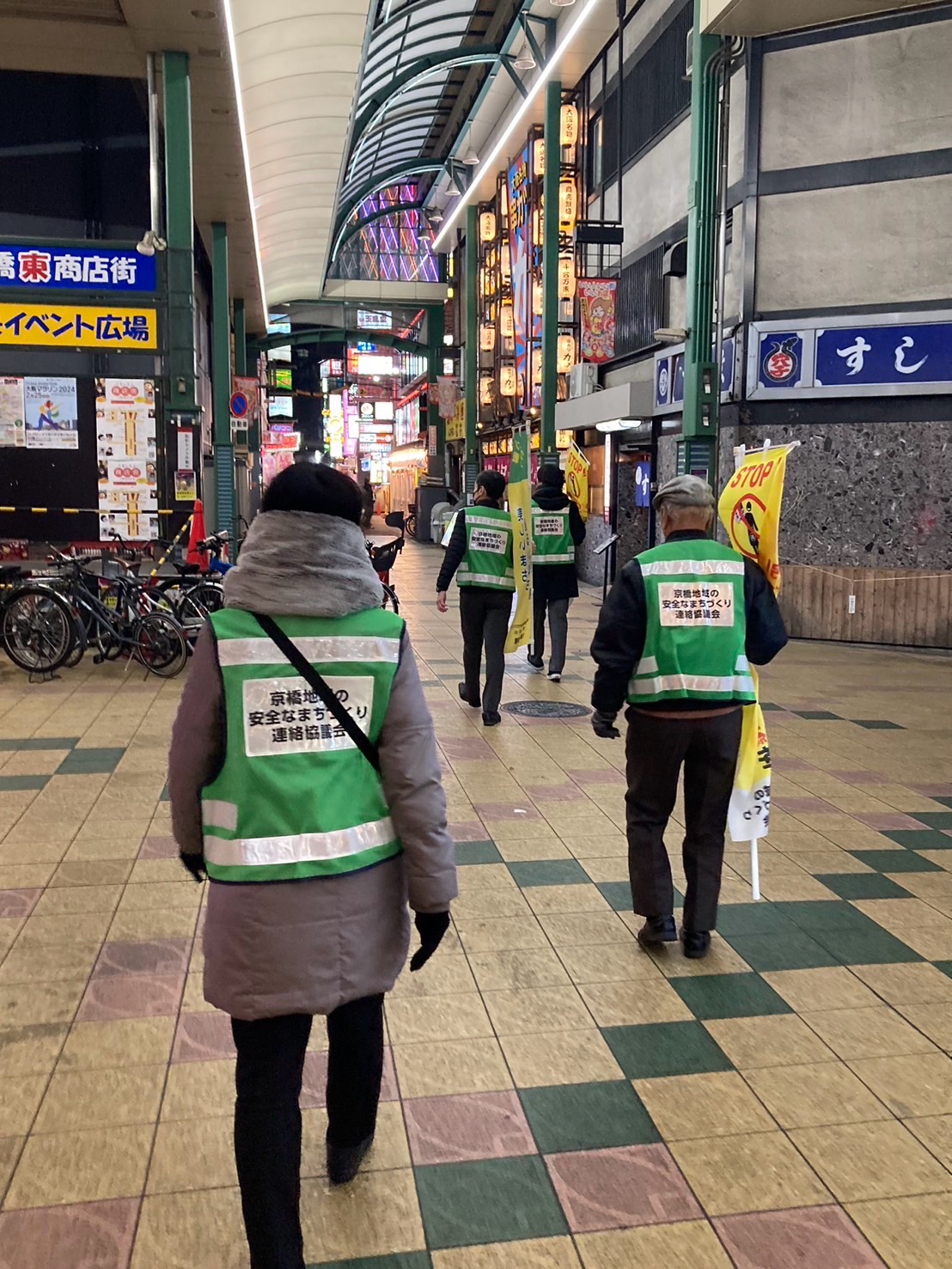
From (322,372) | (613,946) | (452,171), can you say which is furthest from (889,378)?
(322,372)

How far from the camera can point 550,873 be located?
465cm

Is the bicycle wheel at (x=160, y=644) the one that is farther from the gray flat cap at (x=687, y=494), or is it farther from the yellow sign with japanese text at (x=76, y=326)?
the gray flat cap at (x=687, y=494)

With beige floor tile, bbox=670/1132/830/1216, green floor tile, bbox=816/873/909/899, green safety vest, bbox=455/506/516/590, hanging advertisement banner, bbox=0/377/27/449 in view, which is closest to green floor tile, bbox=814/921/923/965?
green floor tile, bbox=816/873/909/899

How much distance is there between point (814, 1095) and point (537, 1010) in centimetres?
87

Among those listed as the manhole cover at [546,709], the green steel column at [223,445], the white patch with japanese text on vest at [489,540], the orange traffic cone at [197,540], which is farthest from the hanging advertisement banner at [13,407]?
the green steel column at [223,445]

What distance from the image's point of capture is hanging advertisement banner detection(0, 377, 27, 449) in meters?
10.4

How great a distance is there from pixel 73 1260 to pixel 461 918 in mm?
2032

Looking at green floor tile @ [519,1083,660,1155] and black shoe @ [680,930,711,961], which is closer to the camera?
green floor tile @ [519,1083,660,1155]

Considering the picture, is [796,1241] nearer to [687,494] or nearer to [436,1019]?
[436,1019]

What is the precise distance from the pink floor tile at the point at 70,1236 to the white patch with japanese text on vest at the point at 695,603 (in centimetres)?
235

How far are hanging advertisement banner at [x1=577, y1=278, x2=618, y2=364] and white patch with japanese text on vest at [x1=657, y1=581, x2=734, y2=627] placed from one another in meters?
13.6

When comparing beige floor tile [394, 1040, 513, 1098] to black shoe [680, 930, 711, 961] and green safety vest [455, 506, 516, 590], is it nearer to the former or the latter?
black shoe [680, 930, 711, 961]

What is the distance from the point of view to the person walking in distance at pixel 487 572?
7.41 meters

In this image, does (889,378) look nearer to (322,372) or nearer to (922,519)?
(922,519)
